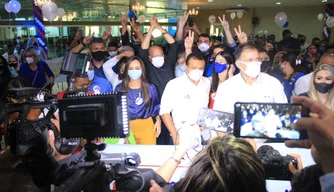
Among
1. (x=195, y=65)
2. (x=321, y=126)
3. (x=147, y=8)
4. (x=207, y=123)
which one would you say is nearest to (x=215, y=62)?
(x=195, y=65)

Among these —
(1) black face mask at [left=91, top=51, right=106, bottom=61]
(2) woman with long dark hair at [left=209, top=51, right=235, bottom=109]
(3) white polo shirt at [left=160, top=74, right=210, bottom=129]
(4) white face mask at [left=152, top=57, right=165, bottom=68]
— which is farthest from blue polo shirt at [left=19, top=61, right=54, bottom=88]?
(2) woman with long dark hair at [left=209, top=51, right=235, bottom=109]

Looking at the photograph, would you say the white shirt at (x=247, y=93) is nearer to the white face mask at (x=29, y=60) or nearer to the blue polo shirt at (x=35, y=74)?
the blue polo shirt at (x=35, y=74)

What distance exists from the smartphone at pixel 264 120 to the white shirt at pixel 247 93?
1.22 metres

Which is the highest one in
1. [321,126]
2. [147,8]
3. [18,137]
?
[147,8]

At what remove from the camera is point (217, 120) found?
6.14 ft

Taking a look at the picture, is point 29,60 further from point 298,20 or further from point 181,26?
point 298,20

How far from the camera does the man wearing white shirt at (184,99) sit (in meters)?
2.89

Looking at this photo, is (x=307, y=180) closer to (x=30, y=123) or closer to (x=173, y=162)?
(x=173, y=162)

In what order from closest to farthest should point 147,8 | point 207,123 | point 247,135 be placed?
point 247,135, point 207,123, point 147,8

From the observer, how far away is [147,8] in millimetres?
16078

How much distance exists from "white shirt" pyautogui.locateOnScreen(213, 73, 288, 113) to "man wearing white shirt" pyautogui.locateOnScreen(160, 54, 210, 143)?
0.28m

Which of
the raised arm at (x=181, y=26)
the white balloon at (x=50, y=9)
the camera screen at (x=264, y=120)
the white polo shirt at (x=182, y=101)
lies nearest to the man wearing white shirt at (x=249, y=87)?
the white polo shirt at (x=182, y=101)

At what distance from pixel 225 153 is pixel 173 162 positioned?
57cm

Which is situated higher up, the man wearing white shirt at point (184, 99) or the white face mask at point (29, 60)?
the white face mask at point (29, 60)
